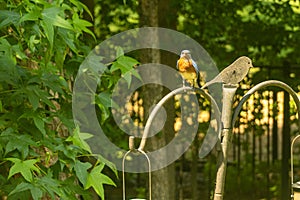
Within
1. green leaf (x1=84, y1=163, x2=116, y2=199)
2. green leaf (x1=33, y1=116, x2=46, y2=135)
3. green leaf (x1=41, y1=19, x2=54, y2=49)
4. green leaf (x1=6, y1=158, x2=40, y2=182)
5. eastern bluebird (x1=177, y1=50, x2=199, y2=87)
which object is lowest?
green leaf (x1=84, y1=163, x2=116, y2=199)

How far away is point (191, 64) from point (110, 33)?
4878 mm

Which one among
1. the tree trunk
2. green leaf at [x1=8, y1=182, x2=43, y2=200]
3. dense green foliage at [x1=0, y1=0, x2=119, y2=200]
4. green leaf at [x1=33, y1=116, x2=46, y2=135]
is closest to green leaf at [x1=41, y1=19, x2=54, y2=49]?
dense green foliage at [x1=0, y1=0, x2=119, y2=200]

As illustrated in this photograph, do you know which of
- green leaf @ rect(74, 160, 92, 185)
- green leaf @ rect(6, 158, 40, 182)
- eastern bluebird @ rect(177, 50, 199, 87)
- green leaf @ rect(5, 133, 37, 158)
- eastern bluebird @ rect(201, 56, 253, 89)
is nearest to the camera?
eastern bluebird @ rect(177, 50, 199, 87)

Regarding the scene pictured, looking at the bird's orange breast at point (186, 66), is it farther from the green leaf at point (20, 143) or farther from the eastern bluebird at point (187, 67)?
the green leaf at point (20, 143)

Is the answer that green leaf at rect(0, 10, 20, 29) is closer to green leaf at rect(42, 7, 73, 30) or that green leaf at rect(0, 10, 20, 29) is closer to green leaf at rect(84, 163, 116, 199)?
green leaf at rect(42, 7, 73, 30)

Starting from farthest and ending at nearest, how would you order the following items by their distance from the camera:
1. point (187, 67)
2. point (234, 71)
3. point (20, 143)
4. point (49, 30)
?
1. point (20, 143)
2. point (49, 30)
3. point (234, 71)
4. point (187, 67)

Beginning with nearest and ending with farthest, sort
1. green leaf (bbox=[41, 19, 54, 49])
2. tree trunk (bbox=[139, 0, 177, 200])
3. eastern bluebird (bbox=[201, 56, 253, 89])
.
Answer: eastern bluebird (bbox=[201, 56, 253, 89]) → green leaf (bbox=[41, 19, 54, 49]) → tree trunk (bbox=[139, 0, 177, 200])

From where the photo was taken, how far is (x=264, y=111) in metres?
7.58

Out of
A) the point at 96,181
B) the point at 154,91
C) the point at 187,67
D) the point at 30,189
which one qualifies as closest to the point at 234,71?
the point at 187,67

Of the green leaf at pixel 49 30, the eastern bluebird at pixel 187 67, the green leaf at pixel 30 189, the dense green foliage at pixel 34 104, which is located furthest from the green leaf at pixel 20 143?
the eastern bluebird at pixel 187 67

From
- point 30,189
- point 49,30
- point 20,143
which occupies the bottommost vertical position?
point 30,189

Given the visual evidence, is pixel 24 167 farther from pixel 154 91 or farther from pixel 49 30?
pixel 154 91

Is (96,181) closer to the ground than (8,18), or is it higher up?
closer to the ground

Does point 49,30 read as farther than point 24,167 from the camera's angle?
No
